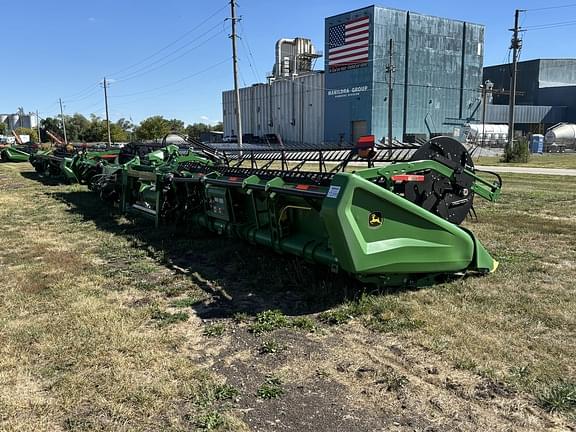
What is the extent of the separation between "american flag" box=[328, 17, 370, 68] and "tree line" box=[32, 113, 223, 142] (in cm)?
2788

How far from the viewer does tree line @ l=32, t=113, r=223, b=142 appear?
72.4m

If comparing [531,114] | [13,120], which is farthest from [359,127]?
[13,120]

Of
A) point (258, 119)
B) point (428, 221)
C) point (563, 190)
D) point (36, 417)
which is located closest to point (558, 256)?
point (428, 221)

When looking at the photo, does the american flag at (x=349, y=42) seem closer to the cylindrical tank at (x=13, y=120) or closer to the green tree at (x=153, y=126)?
the green tree at (x=153, y=126)

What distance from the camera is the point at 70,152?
639 inches

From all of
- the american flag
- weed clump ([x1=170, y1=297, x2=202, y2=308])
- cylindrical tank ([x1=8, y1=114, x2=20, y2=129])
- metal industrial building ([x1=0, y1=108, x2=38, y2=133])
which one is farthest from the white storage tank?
cylindrical tank ([x1=8, y1=114, x2=20, y2=129])

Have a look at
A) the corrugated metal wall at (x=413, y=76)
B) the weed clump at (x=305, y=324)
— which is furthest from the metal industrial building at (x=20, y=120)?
the weed clump at (x=305, y=324)

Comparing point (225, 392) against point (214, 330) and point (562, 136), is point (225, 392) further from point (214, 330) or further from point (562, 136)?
point (562, 136)

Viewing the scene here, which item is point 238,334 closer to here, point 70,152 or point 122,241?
point 122,241

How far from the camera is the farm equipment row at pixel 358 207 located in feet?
12.6

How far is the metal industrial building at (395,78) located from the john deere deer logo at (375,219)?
1610 inches

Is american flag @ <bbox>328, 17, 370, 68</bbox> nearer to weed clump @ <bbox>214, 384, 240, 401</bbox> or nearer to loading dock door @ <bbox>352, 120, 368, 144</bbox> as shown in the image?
loading dock door @ <bbox>352, 120, 368, 144</bbox>

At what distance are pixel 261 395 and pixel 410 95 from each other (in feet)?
149

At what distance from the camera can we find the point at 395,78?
146 feet
